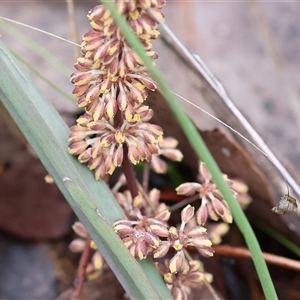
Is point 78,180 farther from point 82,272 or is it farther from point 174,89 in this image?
point 174,89

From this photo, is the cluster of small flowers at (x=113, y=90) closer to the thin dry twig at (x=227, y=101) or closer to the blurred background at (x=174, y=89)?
the thin dry twig at (x=227, y=101)

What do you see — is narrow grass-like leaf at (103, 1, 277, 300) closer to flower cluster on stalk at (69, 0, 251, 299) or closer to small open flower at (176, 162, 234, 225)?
flower cluster on stalk at (69, 0, 251, 299)

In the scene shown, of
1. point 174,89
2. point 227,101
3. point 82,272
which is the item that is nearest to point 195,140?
point 227,101

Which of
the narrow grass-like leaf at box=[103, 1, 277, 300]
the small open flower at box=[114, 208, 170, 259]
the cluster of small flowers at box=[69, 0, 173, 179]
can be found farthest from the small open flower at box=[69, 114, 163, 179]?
the narrow grass-like leaf at box=[103, 1, 277, 300]

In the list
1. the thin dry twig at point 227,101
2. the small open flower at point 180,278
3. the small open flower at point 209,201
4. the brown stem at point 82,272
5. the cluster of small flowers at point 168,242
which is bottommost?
the brown stem at point 82,272

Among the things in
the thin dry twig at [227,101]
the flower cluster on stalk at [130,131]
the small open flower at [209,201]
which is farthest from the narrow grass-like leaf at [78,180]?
the thin dry twig at [227,101]
